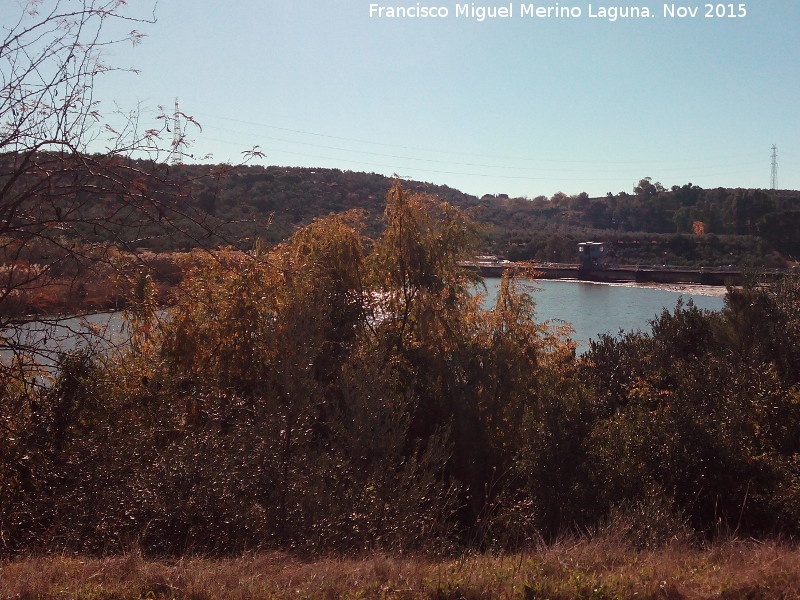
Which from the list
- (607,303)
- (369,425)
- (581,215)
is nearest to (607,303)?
(607,303)

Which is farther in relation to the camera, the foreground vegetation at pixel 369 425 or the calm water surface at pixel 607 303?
the calm water surface at pixel 607 303

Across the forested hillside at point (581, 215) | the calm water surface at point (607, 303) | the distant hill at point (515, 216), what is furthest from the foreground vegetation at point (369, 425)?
the calm water surface at point (607, 303)

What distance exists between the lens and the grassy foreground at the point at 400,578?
3.97m

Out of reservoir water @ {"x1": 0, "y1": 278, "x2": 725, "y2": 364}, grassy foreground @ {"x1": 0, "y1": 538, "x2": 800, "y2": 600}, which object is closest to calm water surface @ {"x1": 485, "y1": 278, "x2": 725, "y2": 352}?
reservoir water @ {"x1": 0, "y1": 278, "x2": 725, "y2": 364}

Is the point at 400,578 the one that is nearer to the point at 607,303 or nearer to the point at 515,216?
the point at 607,303

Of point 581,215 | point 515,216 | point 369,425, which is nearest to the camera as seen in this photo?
point 369,425

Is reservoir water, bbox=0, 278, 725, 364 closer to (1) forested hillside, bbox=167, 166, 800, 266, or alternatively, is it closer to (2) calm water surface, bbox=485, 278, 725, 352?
(2) calm water surface, bbox=485, 278, 725, 352

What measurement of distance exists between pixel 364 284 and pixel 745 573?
909cm

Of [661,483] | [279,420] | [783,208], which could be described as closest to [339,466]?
[279,420]

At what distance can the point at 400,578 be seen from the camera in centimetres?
429

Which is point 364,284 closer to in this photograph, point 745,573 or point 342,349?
point 342,349

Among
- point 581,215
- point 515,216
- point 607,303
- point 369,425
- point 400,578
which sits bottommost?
point 607,303

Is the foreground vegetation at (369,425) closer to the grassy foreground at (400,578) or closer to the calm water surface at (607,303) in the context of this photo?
the grassy foreground at (400,578)

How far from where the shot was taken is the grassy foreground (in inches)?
156
